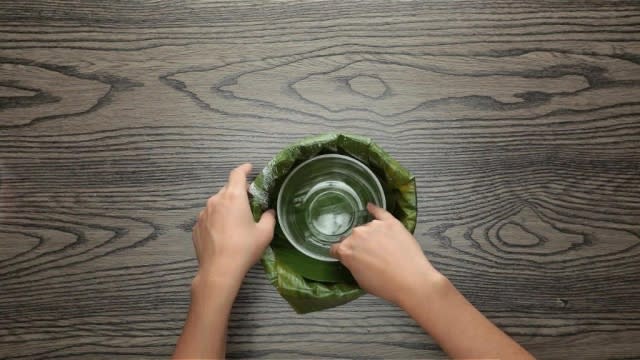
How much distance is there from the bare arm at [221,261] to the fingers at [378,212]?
122mm

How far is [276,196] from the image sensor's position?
658 millimetres

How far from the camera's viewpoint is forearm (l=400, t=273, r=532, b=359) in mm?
559

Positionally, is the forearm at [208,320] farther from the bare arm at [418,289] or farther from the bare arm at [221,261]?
the bare arm at [418,289]

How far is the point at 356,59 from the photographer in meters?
0.79

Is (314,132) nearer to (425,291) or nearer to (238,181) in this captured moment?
(238,181)

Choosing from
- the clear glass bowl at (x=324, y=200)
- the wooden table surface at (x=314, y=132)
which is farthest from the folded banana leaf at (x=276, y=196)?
the wooden table surface at (x=314, y=132)

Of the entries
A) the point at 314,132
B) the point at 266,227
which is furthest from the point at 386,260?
the point at 314,132

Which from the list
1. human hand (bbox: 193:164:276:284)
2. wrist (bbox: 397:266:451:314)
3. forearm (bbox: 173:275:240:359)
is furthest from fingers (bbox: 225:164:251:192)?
wrist (bbox: 397:266:451:314)

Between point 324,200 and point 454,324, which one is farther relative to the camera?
point 324,200

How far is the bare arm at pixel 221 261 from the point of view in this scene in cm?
58

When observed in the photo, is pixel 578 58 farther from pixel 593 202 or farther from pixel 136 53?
pixel 136 53

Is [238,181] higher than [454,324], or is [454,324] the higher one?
[238,181]

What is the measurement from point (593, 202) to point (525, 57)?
0.25 m

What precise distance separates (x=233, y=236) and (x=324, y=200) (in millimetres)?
137
